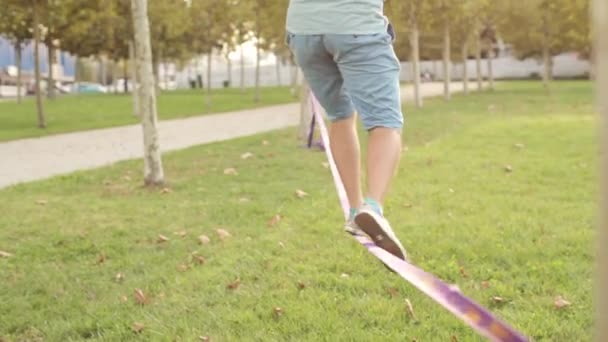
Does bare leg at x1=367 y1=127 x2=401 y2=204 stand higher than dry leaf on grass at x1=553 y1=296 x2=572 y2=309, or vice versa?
bare leg at x1=367 y1=127 x2=401 y2=204

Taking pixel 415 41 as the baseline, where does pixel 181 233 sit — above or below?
below

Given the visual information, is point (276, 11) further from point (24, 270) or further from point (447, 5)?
point (24, 270)

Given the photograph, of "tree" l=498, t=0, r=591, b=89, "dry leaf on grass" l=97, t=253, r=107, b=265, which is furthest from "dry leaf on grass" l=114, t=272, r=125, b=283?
"tree" l=498, t=0, r=591, b=89

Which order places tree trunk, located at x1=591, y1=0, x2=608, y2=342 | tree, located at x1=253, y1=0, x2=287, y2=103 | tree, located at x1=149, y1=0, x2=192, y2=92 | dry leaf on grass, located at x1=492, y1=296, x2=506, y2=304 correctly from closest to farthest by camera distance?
1. tree trunk, located at x1=591, y1=0, x2=608, y2=342
2. dry leaf on grass, located at x1=492, y1=296, x2=506, y2=304
3. tree, located at x1=253, y1=0, x2=287, y2=103
4. tree, located at x1=149, y1=0, x2=192, y2=92

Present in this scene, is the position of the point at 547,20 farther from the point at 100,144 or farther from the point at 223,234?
the point at 223,234

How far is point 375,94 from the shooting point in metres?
3.44

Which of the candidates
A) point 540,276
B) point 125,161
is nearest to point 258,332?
point 540,276

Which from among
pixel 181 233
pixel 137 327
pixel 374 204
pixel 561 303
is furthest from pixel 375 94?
pixel 181 233

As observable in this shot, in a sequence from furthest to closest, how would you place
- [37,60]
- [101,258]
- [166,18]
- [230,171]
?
[166,18], [37,60], [230,171], [101,258]

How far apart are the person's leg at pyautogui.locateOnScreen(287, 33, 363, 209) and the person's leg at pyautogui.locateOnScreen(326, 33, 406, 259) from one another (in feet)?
0.77

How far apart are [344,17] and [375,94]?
1.28ft

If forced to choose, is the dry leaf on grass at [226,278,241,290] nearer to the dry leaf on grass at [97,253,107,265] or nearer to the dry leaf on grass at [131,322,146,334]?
the dry leaf on grass at [131,322,146,334]

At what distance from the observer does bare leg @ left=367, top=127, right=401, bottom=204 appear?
11.5 feet

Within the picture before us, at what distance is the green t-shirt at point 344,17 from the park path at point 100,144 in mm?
6536
